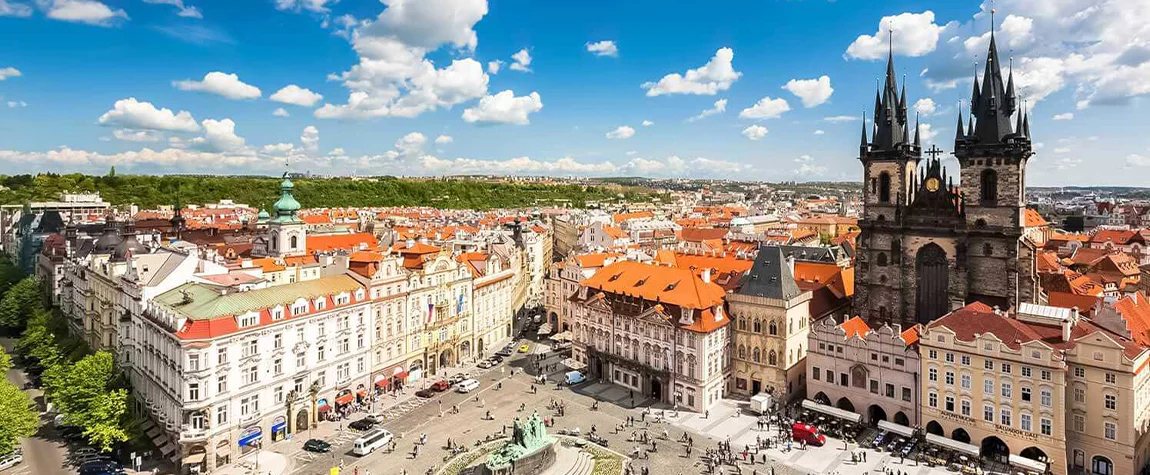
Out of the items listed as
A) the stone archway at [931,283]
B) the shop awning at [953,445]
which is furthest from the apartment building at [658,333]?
the stone archway at [931,283]

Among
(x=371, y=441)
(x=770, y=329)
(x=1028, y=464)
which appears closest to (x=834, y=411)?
(x=770, y=329)

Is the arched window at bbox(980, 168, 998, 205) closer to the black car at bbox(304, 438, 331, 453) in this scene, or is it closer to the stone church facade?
the stone church facade

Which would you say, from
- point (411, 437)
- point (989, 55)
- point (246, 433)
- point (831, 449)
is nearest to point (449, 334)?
point (411, 437)

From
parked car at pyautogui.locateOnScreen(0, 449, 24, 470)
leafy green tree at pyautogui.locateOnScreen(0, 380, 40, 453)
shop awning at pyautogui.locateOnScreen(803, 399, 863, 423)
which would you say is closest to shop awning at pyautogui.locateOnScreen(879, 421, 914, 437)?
shop awning at pyautogui.locateOnScreen(803, 399, 863, 423)

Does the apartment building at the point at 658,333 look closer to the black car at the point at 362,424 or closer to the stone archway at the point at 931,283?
the stone archway at the point at 931,283

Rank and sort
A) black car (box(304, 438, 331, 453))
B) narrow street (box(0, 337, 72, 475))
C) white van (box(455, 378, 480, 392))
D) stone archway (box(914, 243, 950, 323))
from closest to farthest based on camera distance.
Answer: narrow street (box(0, 337, 72, 475)), black car (box(304, 438, 331, 453)), stone archway (box(914, 243, 950, 323)), white van (box(455, 378, 480, 392))

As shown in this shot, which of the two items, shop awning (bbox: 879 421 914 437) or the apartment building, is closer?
shop awning (bbox: 879 421 914 437)

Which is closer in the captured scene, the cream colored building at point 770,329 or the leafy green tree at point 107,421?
the leafy green tree at point 107,421
